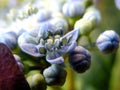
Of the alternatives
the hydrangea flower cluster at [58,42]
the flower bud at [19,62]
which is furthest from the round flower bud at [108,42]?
the flower bud at [19,62]

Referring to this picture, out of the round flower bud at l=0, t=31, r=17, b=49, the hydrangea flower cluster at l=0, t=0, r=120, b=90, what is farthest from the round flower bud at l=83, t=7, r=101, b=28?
the round flower bud at l=0, t=31, r=17, b=49

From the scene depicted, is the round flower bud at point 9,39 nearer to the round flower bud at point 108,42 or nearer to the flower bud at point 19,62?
the flower bud at point 19,62

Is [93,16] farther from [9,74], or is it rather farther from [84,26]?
[9,74]

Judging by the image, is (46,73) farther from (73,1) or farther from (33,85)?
(73,1)

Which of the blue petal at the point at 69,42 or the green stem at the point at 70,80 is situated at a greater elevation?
the blue petal at the point at 69,42

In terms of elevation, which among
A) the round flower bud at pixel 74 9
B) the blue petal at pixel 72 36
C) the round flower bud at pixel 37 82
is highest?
the round flower bud at pixel 74 9

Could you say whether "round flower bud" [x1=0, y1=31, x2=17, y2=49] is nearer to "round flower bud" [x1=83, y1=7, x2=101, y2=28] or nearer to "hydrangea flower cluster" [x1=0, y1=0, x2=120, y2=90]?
"hydrangea flower cluster" [x1=0, y1=0, x2=120, y2=90]

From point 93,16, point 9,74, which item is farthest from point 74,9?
point 9,74
